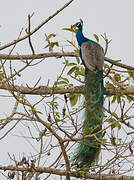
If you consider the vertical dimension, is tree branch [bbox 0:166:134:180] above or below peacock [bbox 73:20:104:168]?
below

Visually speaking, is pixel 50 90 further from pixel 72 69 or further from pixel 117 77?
pixel 117 77

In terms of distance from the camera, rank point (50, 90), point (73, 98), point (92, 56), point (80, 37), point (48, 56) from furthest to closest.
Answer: point (80, 37), point (92, 56), point (48, 56), point (73, 98), point (50, 90)

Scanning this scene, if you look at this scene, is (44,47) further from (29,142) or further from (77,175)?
(77,175)

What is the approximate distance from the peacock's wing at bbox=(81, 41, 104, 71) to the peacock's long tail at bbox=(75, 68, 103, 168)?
90mm

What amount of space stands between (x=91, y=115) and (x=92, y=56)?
105 cm

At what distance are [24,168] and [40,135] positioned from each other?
1.28 feet

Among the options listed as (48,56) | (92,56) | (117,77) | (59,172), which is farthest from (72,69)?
(59,172)

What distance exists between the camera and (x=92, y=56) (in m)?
5.42

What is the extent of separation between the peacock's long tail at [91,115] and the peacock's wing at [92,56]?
3.5 inches

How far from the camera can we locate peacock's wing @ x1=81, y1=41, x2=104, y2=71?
5.23 m

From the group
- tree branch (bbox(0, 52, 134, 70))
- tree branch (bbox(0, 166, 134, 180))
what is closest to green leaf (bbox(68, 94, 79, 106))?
tree branch (bbox(0, 52, 134, 70))

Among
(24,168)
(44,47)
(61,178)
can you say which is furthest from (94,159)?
(44,47)

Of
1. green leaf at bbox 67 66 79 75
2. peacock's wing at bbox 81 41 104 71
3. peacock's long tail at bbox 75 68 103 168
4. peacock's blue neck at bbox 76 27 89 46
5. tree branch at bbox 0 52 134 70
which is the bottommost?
peacock's long tail at bbox 75 68 103 168

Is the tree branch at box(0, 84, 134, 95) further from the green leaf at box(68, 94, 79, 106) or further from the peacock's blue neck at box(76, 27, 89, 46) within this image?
the peacock's blue neck at box(76, 27, 89, 46)
